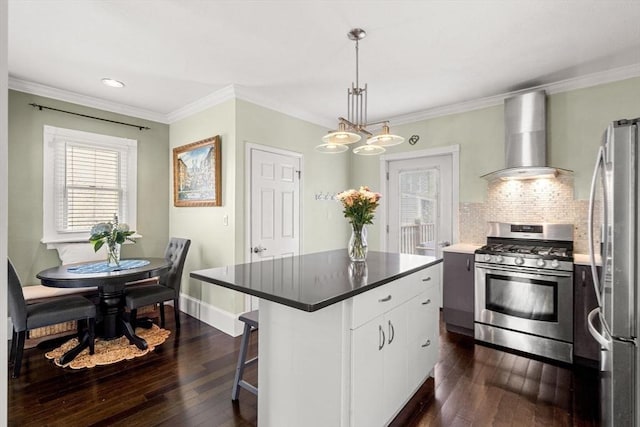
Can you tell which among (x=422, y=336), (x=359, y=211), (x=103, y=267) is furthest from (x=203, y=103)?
(x=422, y=336)

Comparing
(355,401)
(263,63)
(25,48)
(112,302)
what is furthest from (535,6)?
(112,302)

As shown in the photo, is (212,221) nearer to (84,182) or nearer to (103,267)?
(103,267)

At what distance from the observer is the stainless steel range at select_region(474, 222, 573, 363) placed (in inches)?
107

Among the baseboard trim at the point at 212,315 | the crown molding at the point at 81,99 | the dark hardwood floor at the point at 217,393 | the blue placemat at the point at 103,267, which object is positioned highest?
the crown molding at the point at 81,99

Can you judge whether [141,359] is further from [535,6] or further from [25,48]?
[535,6]

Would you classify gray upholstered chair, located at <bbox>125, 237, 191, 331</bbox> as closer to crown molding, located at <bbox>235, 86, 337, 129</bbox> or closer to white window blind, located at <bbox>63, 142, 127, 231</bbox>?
white window blind, located at <bbox>63, 142, 127, 231</bbox>

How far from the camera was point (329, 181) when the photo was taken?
4.63 meters

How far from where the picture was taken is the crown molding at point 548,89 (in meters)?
2.95

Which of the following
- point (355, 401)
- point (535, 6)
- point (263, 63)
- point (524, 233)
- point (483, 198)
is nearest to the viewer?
point (355, 401)

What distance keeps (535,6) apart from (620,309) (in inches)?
75.4

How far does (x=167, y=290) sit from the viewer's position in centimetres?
332

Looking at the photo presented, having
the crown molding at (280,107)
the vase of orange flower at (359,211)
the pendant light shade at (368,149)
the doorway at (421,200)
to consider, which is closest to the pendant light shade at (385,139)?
the pendant light shade at (368,149)

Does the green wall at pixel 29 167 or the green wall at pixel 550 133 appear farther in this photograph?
the green wall at pixel 29 167

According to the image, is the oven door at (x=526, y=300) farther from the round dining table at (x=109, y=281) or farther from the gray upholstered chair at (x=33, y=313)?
the gray upholstered chair at (x=33, y=313)
